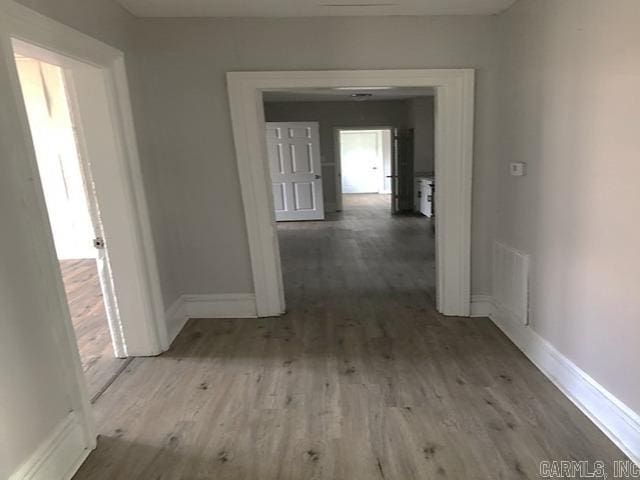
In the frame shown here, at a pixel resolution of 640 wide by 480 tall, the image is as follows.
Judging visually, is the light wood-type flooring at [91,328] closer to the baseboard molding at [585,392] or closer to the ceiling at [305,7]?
the ceiling at [305,7]

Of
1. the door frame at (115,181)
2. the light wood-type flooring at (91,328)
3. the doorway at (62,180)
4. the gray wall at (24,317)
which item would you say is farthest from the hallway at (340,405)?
the doorway at (62,180)

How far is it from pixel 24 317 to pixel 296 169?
6.63 metres

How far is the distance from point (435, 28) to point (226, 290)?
2586 millimetres

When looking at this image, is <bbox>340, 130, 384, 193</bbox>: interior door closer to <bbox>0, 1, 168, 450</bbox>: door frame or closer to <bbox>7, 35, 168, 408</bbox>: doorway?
<bbox>7, 35, 168, 408</bbox>: doorway

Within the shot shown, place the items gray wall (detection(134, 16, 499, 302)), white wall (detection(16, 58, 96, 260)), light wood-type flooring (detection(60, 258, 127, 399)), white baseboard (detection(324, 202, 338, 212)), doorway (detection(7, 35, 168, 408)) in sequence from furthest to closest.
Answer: white baseboard (detection(324, 202, 338, 212)), white wall (detection(16, 58, 96, 260)), gray wall (detection(134, 16, 499, 302)), light wood-type flooring (detection(60, 258, 127, 399)), doorway (detection(7, 35, 168, 408))

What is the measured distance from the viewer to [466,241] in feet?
10.5

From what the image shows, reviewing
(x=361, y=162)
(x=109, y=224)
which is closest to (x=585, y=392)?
(x=109, y=224)

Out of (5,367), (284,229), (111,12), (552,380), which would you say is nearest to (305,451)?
(5,367)

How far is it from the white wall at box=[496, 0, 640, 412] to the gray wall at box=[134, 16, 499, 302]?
0.87ft

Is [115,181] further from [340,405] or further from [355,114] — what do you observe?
[355,114]

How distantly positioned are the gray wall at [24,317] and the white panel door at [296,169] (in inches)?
238

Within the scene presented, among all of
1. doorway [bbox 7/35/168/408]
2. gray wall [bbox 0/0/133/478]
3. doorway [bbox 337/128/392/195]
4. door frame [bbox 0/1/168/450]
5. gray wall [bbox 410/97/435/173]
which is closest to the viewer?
gray wall [bbox 0/0/133/478]

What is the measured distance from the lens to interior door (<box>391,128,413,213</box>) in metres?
8.51

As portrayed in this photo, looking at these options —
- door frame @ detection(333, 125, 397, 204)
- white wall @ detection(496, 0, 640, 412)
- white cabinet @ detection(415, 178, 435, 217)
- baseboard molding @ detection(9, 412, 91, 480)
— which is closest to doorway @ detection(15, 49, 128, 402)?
baseboard molding @ detection(9, 412, 91, 480)
